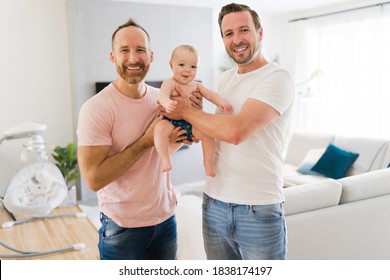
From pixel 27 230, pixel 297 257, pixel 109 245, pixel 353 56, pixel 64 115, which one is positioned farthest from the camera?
pixel 353 56

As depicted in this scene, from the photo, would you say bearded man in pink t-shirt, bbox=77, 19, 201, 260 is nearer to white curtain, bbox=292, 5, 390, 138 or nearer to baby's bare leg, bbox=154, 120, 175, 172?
baby's bare leg, bbox=154, 120, 175, 172

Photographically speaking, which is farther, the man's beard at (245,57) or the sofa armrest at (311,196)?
the sofa armrest at (311,196)

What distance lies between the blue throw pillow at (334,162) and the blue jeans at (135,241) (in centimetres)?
262

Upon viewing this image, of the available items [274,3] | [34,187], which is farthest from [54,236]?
[274,3]

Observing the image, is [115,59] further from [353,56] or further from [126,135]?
[353,56]

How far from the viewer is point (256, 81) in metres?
1.30

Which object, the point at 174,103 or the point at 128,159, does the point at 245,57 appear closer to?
the point at 174,103

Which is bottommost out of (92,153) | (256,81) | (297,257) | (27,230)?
(27,230)

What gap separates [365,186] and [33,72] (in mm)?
3255

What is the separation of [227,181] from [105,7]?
10.7ft

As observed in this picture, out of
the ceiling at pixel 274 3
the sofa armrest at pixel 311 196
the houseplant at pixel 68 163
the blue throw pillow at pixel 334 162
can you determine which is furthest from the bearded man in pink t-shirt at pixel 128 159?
the ceiling at pixel 274 3

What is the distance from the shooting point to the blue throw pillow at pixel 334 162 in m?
3.71

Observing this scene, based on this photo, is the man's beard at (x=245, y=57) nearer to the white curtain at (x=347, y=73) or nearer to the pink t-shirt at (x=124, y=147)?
the pink t-shirt at (x=124, y=147)
